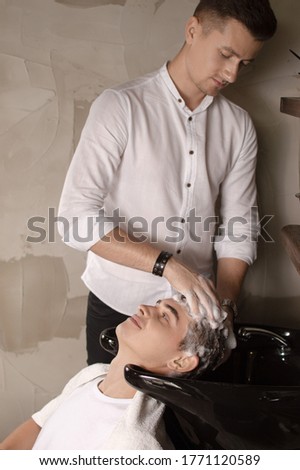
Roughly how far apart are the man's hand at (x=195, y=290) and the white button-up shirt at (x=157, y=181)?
247mm

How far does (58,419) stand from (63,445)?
3.8 inches

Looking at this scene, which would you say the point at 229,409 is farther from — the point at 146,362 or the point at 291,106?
the point at 291,106

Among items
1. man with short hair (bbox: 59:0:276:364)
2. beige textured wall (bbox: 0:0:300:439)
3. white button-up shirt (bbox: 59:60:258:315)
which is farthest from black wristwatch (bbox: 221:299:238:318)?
beige textured wall (bbox: 0:0:300:439)

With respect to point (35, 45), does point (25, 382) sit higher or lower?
lower

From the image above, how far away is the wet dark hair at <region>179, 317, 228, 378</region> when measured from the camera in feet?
5.12

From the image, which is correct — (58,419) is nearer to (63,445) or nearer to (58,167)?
(63,445)

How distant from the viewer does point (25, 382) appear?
2.50 m

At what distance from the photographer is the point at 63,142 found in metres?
2.24

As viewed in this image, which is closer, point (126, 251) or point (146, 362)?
point (146, 362)

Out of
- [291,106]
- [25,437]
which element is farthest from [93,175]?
[25,437]

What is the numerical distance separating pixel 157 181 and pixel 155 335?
23.1 inches

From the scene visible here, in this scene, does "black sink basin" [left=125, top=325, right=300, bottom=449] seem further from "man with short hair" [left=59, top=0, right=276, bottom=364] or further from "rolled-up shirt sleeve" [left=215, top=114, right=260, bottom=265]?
"rolled-up shirt sleeve" [left=215, top=114, right=260, bottom=265]

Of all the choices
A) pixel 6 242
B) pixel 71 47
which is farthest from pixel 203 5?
pixel 6 242

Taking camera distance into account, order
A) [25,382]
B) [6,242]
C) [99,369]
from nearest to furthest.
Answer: [99,369] < [6,242] < [25,382]
